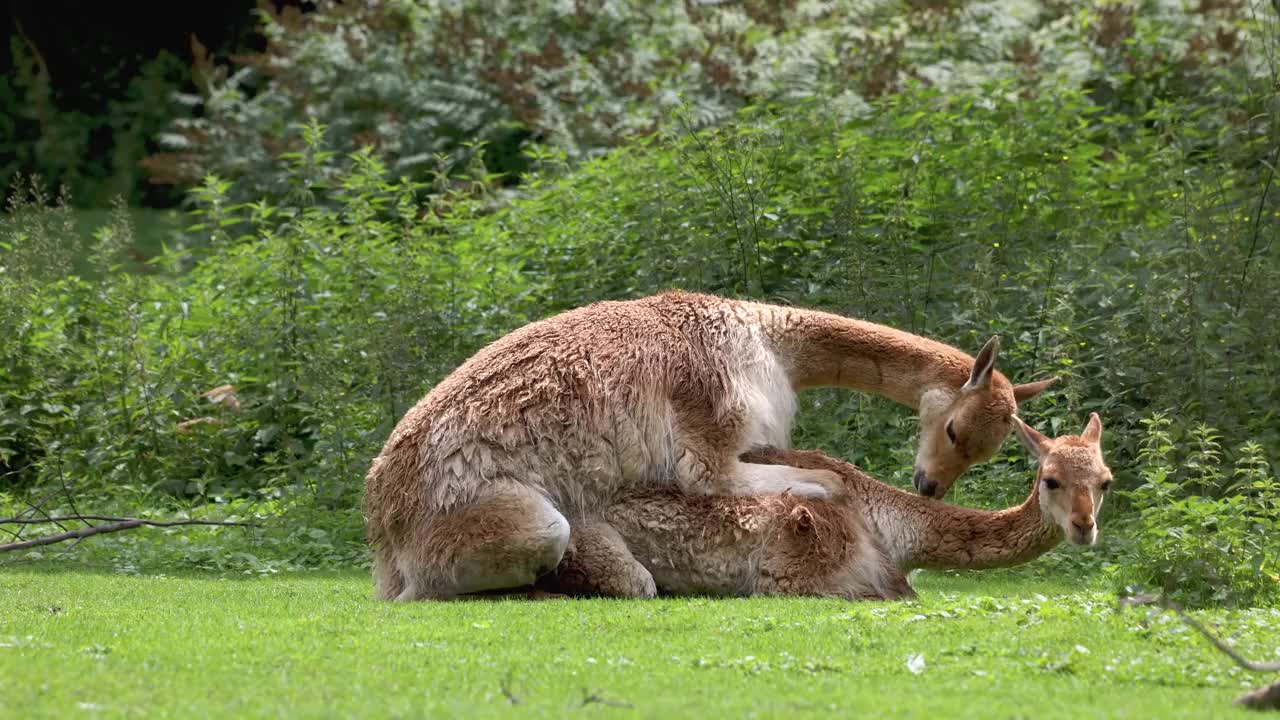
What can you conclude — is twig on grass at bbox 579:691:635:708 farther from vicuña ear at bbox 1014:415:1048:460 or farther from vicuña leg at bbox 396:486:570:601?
vicuña ear at bbox 1014:415:1048:460

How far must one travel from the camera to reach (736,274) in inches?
478

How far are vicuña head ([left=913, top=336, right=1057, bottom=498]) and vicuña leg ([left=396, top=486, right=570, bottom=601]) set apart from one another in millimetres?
2123

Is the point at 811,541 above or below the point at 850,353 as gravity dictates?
below

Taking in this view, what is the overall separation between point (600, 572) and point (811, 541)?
1069 millimetres

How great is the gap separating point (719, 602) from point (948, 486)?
1695 mm

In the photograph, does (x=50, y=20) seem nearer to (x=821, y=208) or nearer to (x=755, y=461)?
(x=821, y=208)

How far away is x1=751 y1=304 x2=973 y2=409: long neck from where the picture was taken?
28.8ft

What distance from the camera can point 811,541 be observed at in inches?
316

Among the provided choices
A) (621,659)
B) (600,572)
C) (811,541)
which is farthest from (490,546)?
(621,659)

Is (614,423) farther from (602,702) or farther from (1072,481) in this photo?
(602,702)

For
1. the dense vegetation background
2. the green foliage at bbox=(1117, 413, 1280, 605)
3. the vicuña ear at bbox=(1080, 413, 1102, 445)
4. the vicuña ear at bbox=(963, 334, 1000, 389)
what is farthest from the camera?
the dense vegetation background

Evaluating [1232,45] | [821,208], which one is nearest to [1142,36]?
[1232,45]

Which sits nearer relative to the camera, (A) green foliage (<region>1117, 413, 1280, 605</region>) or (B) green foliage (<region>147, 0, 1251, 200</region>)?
(A) green foliage (<region>1117, 413, 1280, 605</region>)

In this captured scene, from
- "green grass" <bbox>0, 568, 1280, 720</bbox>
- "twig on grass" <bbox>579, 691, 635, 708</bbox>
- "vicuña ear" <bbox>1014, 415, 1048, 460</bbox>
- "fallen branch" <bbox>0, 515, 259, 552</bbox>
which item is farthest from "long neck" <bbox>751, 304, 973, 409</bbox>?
"twig on grass" <bbox>579, 691, 635, 708</bbox>
